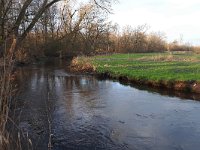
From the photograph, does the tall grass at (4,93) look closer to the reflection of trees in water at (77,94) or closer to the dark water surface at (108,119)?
the dark water surface at (108,119)

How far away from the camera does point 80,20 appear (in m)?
57.9

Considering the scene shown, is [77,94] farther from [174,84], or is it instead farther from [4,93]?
[4,93]

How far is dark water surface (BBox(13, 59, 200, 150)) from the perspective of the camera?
9.45 meters

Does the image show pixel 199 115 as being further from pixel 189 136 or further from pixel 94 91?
pixel 94 91

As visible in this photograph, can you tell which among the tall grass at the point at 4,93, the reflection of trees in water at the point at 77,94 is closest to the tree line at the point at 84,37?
the reflection of trees in water at the point at 77,94

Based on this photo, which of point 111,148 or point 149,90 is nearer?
point 111,148

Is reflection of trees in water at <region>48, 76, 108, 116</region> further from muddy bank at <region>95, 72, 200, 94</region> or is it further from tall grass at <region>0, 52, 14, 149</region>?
tall grass at <region>0, 52, 14, 149</region>

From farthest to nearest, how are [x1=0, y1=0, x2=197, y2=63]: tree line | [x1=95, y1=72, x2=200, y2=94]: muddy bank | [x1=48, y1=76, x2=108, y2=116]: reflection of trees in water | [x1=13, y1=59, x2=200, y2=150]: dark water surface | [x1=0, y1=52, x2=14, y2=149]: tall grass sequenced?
[x1=0, y1=0, x2=197, y2=63]: tree line, [x1=95, y1=72, x2=200, y2=94]: muddy bank, [x1=48, y1=76, x2=108, y2=116]: reflection of trees in water, [x1=13, y1=59, x2=200, y2=150]: dark water surface, [x1=0, y1=52, x2=14, y2=149]: tall grass

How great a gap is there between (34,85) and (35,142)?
39.9 ft

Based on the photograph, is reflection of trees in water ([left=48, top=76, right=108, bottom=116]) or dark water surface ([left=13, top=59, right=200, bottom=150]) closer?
dark water surface ([left=13, top=59, right=200, bottom=150])

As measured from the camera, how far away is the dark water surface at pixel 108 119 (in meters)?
9.45

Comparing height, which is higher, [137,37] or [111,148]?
[137,37]

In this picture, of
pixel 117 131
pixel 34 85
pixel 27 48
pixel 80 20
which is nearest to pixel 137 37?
pixel 80 20

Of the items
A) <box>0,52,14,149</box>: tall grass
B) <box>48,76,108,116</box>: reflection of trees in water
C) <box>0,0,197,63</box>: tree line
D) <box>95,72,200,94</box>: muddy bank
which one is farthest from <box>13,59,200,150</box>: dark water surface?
<box>0,0,197,63</box>: tree line
